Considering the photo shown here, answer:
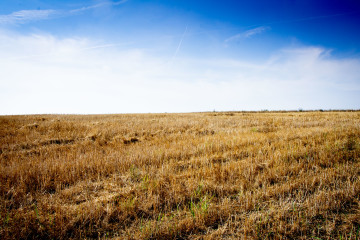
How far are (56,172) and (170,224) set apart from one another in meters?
3.65

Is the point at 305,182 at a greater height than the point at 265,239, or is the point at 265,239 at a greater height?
the point at 305,182

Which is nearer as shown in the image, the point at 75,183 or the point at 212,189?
the point at 212,189

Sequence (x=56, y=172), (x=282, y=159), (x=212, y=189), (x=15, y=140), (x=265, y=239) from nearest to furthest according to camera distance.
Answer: (x=265, y=239) → (x=212, y=189) → (x=56, y=172) → (x=282, y=159) → (x=15, y=140)

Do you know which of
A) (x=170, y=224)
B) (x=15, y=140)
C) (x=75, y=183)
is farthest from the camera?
(x=15, y=140)

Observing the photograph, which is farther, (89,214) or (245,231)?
(89,214)

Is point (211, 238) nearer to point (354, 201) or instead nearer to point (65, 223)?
point (65, 223)

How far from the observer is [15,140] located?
8.34 meters

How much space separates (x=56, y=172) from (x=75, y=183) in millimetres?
904

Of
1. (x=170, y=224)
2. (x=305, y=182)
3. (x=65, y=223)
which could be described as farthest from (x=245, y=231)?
(x=65, y=223)

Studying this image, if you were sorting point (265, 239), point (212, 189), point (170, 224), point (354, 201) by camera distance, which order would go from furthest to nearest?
1. point (212, 189)
2. point (354, 201)
3. point (170, 224)
4. point (265, 239)

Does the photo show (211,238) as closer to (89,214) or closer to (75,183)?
(89,214)

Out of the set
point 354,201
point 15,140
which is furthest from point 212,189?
point 15,140

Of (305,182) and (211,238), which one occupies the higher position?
(305,182)

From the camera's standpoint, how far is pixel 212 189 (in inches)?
131
